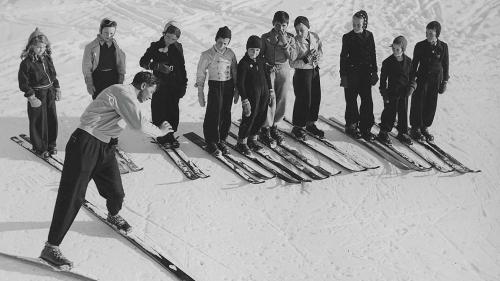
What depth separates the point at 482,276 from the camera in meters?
6.44

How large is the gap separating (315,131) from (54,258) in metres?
4.80

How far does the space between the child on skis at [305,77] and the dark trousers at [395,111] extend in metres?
1.01

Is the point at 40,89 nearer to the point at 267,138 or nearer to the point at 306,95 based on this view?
the point at 267,138

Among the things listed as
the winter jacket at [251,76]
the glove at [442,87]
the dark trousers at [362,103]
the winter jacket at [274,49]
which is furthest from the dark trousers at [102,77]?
the glove at [442,87]

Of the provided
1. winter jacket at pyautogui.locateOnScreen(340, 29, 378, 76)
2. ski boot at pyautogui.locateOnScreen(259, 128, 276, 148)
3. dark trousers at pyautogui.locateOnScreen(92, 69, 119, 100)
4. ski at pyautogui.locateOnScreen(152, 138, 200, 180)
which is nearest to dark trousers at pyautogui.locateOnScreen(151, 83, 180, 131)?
ski at pyautogui.locateOnScreen(152, 138, 200, 180)

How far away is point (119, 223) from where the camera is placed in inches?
261

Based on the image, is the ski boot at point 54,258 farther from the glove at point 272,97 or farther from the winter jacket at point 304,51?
the winter jacket at point 304,51

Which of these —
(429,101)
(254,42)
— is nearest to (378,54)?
(429,101)

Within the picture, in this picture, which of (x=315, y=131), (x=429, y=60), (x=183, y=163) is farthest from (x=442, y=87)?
(x=183, y=163)

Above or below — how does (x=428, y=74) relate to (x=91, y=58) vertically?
above

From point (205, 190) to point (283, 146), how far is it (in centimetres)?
179

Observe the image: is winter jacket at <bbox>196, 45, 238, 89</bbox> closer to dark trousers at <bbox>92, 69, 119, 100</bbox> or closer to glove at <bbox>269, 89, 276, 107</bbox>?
glove at <bbox>269, 89, 276, 107</bbox>

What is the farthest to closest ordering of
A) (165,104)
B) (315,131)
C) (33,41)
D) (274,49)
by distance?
(315,131)
(165,104)
(274,49)
(33,41)

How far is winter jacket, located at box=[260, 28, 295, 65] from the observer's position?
829 cm
